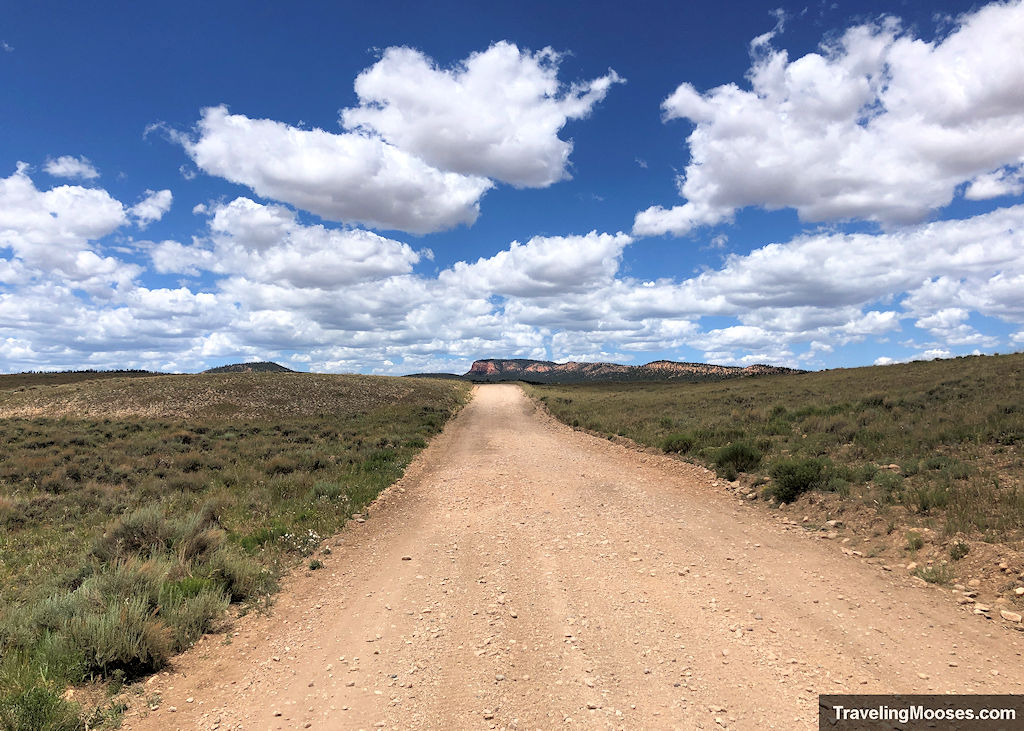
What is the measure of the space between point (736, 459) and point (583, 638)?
10.0 m

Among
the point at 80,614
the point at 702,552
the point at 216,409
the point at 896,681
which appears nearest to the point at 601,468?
the point at 702,552

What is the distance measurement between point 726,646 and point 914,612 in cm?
277

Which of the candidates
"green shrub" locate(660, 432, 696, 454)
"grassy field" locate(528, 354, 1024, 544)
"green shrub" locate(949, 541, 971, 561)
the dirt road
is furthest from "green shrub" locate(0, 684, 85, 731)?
"green shrub" locate(660, 432, 696, 454)

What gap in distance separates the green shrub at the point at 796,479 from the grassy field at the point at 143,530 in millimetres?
9827

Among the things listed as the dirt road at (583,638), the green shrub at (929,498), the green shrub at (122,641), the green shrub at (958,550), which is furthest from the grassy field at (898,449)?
the green shrub at (122,641)

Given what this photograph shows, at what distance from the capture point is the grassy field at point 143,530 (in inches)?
202

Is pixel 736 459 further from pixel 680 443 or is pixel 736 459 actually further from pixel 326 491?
pixel 326 491

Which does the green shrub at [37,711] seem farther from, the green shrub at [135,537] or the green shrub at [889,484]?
the green shrub at [889,484]

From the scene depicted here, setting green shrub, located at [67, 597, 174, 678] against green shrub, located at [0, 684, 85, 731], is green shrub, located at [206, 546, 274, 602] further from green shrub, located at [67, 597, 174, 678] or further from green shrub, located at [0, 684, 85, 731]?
green shrub, located at [0, 684, 85, 731]

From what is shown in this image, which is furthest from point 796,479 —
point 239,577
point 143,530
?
point 143,530

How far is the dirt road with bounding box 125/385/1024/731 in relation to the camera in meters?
4.41

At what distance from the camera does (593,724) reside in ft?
13.4

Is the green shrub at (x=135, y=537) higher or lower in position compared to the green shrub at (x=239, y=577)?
higher

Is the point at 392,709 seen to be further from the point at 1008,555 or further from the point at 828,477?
the point at 828,477
